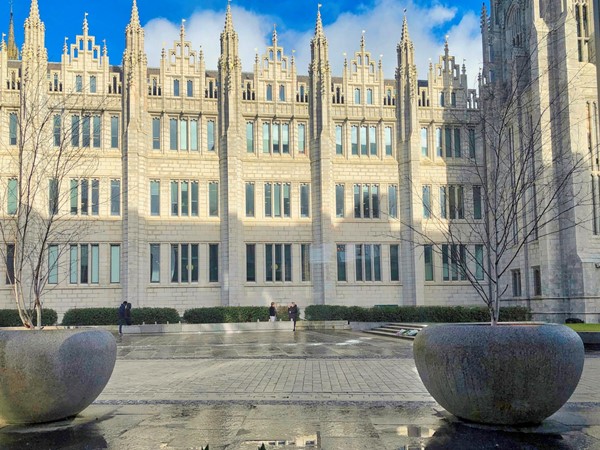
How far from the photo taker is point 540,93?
31.1 meters

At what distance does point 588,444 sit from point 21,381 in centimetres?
641

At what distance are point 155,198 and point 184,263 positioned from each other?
458 cm

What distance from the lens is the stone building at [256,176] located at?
37.0 metres

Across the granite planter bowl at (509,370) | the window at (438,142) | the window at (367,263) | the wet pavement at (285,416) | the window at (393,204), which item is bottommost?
the wet pavement at (285,416)

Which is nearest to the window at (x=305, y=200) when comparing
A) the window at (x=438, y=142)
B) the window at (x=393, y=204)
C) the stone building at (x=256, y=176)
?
the stone building at (x=256, y=176)

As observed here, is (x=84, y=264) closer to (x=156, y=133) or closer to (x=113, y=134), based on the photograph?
(x=113, y=134)

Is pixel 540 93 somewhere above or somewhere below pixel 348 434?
above

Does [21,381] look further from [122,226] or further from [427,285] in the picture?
[427,285]

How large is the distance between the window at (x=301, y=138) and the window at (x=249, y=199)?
4132 mm

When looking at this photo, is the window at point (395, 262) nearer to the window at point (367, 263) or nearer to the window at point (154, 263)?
the window at point (367, 263)

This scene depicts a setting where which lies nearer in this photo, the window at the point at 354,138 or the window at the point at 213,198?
the window at the point at 213,198

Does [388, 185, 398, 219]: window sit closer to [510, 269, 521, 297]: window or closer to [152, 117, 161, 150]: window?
[510, 269, 521, 297]: window

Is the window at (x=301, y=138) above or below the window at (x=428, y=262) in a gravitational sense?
above

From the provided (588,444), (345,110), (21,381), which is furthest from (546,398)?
(345,110)
